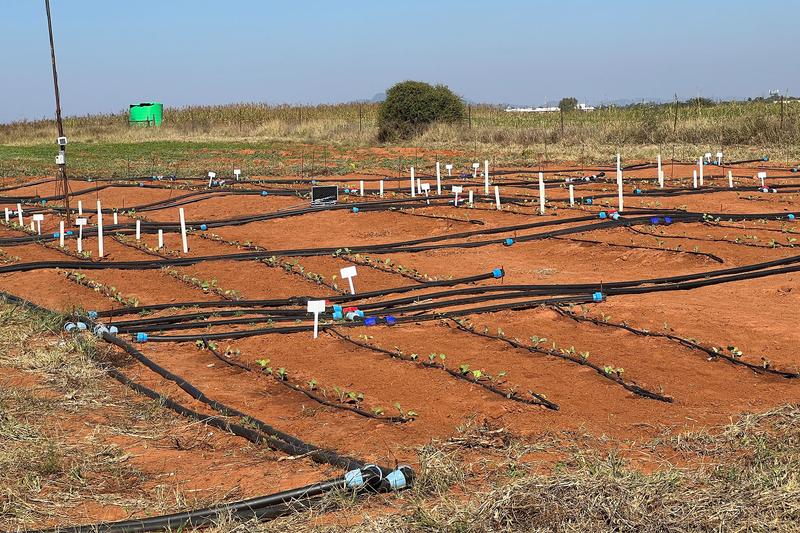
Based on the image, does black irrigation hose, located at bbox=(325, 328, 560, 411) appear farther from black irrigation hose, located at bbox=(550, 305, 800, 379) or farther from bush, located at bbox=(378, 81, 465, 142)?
bush, located at bbox=(378, 81, 465, 142)

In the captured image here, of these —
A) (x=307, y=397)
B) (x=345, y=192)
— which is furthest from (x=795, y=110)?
(x=307, y=397)

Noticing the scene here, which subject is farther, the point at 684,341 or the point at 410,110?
the point at 410,110

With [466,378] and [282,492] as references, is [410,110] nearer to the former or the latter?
[466,378]

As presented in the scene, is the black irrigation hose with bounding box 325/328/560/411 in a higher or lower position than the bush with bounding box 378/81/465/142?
lower

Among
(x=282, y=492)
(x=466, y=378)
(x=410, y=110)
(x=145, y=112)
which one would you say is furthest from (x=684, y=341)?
(x=145, y=112)

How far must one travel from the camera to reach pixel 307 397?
678 centimetres

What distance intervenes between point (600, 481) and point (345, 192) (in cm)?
1496

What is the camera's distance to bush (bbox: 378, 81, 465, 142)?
35.5 meters

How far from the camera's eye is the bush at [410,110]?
3550cm

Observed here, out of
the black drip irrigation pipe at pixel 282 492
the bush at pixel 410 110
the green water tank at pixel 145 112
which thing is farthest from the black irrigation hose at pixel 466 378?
the green water tank at pixel 145 112

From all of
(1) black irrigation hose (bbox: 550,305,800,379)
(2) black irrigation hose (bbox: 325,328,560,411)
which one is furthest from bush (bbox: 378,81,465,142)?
(2) black irrigation hose (bbox: 325,328,560,411)

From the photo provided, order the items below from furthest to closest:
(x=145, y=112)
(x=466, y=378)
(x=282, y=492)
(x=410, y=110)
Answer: (x=145, y=112) < (x=410, y=110) < (x=466, y=378) < (x=282, y=492)

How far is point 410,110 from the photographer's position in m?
35.6

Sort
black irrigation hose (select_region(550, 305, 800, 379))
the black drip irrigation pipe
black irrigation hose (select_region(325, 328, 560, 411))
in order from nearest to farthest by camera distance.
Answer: the black drip irrigation pipe → black irrigation hose (select_region(325, 328, 560, 411)) → black irrigation hose (select_region(550, 305, 800, 379))
